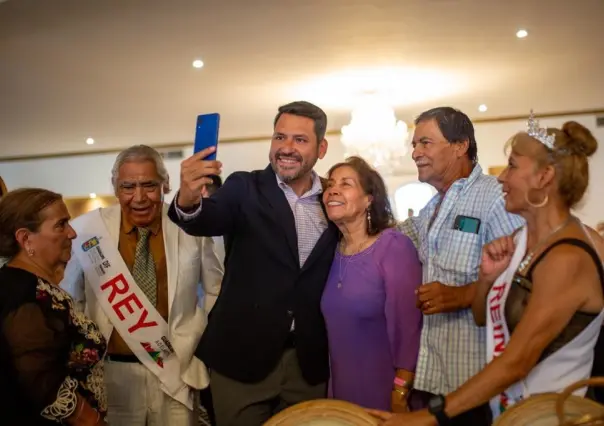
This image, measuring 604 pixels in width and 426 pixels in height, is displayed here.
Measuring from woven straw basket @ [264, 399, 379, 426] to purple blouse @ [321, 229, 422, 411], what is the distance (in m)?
0.62

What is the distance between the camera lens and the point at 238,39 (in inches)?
175

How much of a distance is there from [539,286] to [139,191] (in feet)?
4.36

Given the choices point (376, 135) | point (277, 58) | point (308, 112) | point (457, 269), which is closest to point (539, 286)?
point (457, 269)

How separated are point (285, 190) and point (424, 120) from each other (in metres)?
0.51

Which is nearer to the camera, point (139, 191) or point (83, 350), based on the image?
point (83, 350)

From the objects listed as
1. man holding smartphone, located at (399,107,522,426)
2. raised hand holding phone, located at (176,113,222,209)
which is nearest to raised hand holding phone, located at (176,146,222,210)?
raised hand holding phone, located at (176,113,222,209)

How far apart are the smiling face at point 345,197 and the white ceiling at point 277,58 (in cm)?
226

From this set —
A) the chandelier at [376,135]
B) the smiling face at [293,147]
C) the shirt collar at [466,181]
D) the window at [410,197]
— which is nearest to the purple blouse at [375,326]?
the shirt collar at [466,181]

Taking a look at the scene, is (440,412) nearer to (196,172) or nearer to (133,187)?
(196,172)

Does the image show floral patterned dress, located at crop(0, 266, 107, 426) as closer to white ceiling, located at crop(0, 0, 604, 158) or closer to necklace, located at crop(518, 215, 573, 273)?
necklace, located at crop(518, 215, 573, 273)

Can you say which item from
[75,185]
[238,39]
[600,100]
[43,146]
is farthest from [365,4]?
[75,185]

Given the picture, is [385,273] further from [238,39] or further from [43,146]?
[43,146]

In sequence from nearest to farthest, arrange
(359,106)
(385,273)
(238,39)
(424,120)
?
(385,273) → (424,120) → (238,39) → (359,106)

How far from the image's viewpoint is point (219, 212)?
1.74 meters
